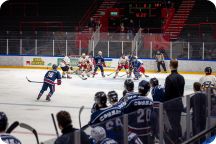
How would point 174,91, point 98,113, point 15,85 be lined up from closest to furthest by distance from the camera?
point 98,113
point 174,91
point 15,85

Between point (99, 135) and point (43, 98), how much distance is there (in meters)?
10.6

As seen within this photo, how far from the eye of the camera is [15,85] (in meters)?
18.7

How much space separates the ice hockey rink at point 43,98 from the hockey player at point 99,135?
388cm

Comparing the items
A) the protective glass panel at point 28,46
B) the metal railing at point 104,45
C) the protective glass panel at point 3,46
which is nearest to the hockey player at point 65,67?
the metal railing at point 104,45

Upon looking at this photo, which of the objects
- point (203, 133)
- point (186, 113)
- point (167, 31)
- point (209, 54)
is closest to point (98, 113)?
point (186, 113)

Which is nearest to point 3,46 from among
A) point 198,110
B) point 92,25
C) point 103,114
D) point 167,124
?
point 92,25

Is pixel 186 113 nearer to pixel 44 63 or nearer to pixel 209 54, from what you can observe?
pixel 209 54

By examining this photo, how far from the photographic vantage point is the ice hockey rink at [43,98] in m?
10.3

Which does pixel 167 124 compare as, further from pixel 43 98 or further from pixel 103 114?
Answer: pixel 43 98

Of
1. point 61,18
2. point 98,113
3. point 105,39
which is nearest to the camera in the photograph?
point 98,113

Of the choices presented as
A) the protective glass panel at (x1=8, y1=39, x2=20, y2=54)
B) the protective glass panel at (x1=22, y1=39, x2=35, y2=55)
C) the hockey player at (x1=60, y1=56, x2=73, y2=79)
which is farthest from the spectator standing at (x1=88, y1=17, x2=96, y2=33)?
the hockey player at (x1=60, y1=56, x2=73, y2=79)

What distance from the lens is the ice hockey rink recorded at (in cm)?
1029

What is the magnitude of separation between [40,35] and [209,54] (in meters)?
8.73

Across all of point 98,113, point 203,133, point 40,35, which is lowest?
point 203,133
